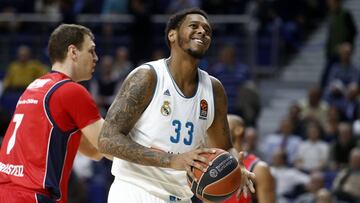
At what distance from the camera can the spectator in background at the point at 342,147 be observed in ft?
46.4

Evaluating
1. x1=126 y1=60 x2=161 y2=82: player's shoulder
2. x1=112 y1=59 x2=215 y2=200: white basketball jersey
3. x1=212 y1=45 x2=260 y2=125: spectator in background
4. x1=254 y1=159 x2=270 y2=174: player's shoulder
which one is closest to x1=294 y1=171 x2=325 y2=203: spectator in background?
x1=212 y1=45 x2=260 y2=125: spectator in background

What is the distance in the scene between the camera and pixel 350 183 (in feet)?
43.3

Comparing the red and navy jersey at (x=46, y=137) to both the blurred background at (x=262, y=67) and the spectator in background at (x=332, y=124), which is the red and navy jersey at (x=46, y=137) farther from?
the spectator in background at (x=332, y=124)

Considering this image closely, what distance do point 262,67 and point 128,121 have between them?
11969 mm

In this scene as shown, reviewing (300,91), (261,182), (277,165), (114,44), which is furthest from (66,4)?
(261,182)

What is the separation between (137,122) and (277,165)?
26.3 feet

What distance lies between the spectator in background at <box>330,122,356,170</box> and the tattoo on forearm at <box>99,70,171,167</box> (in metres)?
8.50

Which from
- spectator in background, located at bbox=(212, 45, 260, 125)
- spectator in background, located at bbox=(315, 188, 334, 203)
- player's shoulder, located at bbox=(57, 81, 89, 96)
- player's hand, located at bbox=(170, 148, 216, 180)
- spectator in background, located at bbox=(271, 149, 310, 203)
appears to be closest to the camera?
player's hand, located at bbox=(170, 148, 216, 180)

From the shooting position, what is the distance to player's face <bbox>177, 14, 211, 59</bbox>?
20.1ft

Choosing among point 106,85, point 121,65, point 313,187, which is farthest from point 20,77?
point 313,187

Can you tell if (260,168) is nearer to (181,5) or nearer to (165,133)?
(165,133)

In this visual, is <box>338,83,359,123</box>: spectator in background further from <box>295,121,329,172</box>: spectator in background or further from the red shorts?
the red shorts

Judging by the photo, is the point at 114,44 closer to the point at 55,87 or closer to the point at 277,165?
the point at 277,165

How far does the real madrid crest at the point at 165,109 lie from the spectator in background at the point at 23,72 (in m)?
11.0
